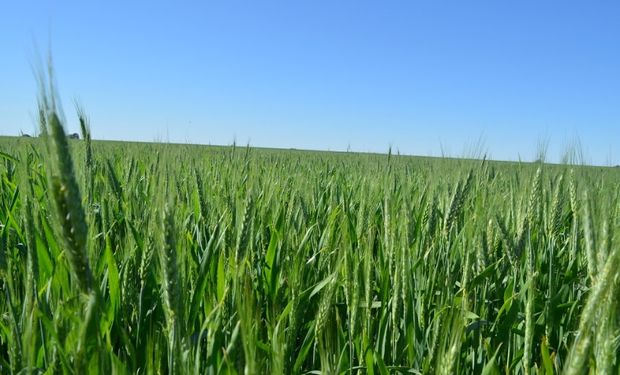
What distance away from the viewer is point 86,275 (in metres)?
0.72

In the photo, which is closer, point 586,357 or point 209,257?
point 586,357

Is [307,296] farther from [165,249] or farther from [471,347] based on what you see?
[165,249]

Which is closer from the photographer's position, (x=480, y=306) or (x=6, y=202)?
(x=480, y=306)

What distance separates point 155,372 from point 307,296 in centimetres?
56

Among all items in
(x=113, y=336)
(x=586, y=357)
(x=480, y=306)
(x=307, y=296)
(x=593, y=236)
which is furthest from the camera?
(x=480, y=306)

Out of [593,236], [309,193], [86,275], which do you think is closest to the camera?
[86,275]

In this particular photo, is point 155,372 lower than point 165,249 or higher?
lower

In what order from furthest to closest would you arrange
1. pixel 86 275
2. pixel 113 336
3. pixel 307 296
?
pixel 307 296 → pixel 113 336 → pixel 86 275

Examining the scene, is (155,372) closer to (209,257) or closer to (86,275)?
(86,275)

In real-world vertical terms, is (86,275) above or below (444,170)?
below

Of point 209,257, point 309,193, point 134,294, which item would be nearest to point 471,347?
point 209,257

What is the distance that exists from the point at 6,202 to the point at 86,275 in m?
1.89

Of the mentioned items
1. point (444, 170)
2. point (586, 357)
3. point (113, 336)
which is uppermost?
point (444, 170)

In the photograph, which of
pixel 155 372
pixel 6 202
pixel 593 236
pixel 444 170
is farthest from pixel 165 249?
pixel 444 170
